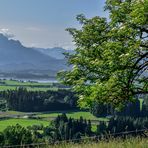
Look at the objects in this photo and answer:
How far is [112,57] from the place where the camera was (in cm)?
1594

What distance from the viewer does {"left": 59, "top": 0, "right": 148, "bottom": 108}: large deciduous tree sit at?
15945 mm

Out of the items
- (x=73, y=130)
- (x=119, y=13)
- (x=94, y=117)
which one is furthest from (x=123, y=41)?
(x=94, y=117)

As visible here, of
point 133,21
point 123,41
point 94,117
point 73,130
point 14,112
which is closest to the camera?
point 133,21

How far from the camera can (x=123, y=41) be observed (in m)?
16.6

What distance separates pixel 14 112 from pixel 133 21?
185 meters

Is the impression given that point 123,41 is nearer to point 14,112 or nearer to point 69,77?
point 69,77

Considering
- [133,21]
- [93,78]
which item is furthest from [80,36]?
[133,21]

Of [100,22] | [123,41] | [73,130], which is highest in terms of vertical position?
[100,22]

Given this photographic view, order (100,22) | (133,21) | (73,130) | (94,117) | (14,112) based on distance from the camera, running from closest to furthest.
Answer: (133,21), (100,22), (73,130), (94,117), (14,112)

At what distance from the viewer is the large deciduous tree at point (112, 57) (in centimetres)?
1595

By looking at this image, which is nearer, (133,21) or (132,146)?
(132,146)

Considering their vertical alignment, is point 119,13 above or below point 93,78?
above

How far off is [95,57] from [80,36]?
1869mm

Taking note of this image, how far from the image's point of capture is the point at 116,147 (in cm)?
1414
